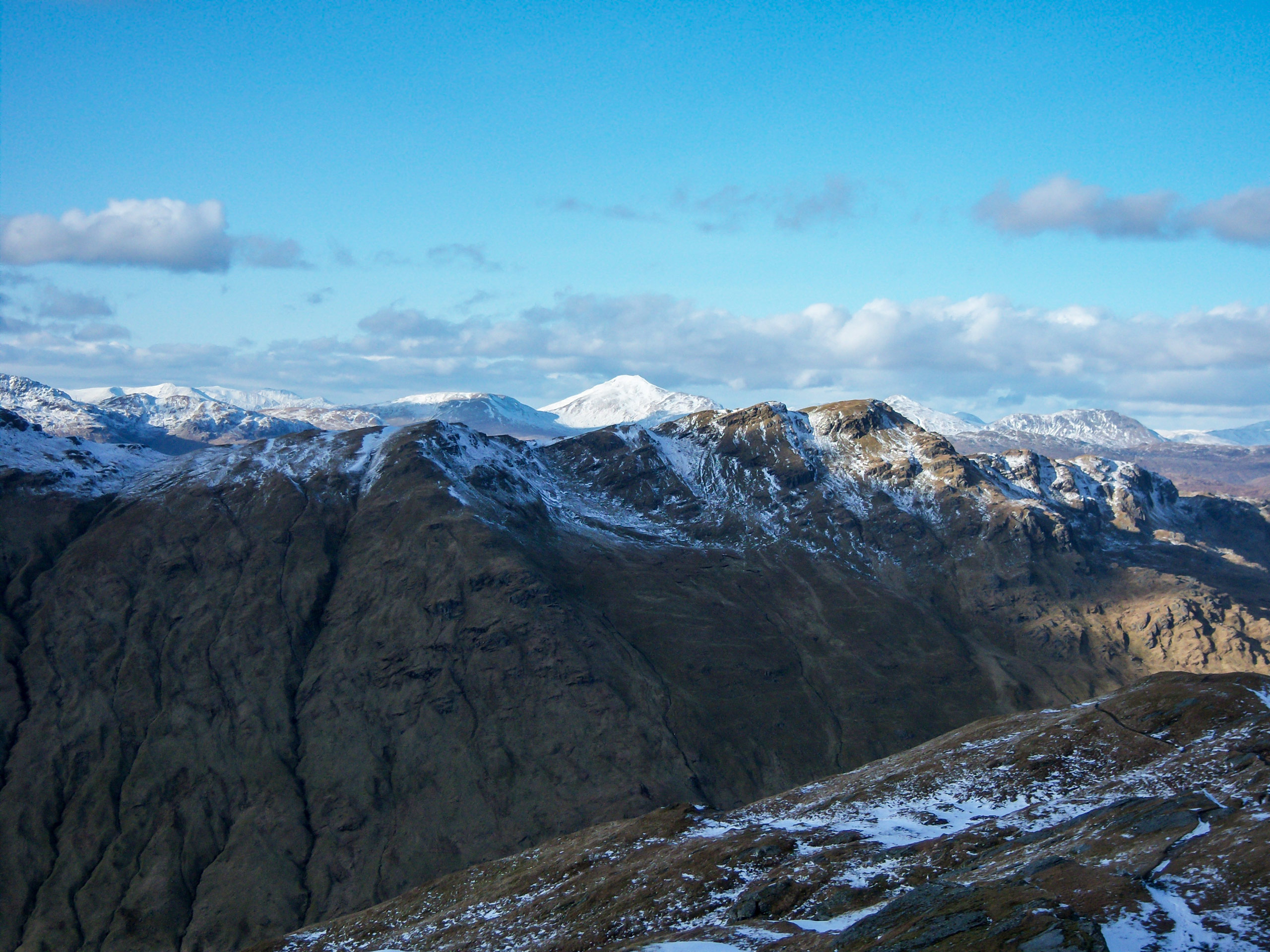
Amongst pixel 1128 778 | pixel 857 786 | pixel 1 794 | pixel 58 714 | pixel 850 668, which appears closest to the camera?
pixel 1128 778

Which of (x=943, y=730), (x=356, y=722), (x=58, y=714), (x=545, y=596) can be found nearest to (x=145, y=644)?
(x=58, y=714)

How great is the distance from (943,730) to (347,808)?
11595cm

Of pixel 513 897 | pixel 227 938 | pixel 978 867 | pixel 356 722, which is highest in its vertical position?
pixel 978 867

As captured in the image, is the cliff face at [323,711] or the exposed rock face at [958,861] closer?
the exposed rock face at [958,861]

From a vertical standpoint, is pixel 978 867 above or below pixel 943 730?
above

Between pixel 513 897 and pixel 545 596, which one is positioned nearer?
pixel 513 897

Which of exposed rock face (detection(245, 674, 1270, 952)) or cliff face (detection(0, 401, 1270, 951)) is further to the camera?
Result: cliff face (detection(0, 401, 1270, 951))

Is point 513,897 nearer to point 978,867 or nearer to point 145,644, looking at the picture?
point 978,867

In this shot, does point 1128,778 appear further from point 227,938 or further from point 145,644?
point 145,644

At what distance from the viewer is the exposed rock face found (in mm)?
36906

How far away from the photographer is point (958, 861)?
5538 cm

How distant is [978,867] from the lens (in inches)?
2060

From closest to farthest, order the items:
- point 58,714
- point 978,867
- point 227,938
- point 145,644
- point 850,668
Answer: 1. point 978,867
2. point 227,938
3. point 58,714
4. point 145,644
5. point 850,668

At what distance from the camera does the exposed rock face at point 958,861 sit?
1453 inches
